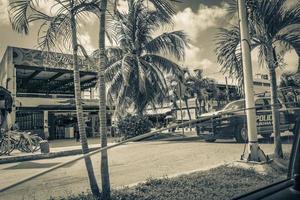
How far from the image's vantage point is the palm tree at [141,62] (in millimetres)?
17156

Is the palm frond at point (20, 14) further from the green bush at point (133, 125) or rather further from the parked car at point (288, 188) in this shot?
the green bush at point (133, 125)

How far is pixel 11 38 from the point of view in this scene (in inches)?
198

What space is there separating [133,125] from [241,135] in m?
14.8

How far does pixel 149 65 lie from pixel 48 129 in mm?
13777

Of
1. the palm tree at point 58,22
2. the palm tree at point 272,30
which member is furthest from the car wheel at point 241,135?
the palm tree at point 272,30

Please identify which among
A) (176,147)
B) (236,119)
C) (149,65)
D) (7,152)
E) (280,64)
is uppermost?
(149,65)

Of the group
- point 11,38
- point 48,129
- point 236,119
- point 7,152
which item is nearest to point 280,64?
point 236,119

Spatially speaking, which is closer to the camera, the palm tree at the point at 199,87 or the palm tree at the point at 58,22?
the palm tree at the point at 58,22

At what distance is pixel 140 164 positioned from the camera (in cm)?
236

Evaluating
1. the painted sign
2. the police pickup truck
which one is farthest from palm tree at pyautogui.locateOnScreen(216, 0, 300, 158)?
the police pickup truck

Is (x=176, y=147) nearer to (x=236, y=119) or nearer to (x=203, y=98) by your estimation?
(x=236, y=119)

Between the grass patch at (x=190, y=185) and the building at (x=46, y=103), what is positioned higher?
the building at (x=46, y=103)

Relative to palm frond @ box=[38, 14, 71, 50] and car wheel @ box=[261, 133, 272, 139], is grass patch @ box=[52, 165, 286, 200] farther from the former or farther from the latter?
palm frond @ box=[38, 14, 71, 50]

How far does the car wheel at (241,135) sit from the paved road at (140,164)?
69 mm
